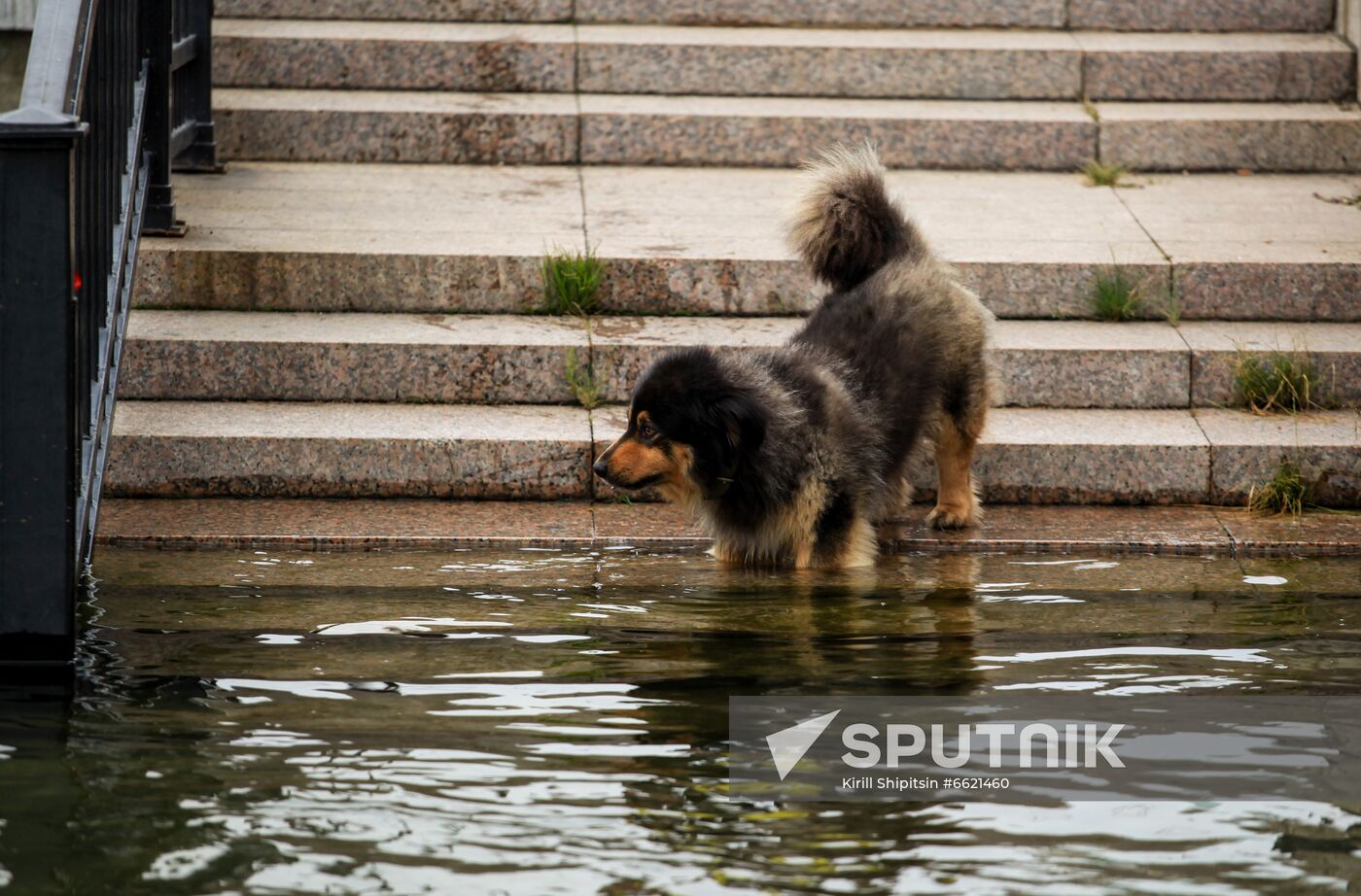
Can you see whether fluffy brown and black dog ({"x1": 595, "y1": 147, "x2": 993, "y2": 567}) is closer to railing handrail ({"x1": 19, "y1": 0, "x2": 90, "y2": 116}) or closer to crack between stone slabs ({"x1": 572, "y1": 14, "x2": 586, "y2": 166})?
railing handrail ({"x1": 19, "y1": 0, "x2": 90, "y2": 116})

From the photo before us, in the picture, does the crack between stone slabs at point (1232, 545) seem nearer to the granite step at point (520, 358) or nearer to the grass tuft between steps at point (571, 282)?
the granite step at point (520, 358)

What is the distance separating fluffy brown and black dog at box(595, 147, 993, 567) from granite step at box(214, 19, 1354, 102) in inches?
120

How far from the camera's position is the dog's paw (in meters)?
6.54

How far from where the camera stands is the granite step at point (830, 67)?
379 inches

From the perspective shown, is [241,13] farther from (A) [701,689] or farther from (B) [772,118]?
(A) [701,689]

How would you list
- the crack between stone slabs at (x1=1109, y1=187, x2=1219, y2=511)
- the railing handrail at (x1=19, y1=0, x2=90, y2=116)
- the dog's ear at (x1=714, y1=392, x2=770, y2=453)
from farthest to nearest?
the crack between stone slabs at (x1=1109, y1=187, x2=1219, y2=511), the dog's ear at (x1=714, y1=392, x2=770, y2=453), the railing handrail at (x1=19, y1=0, x2=90, y2=116)

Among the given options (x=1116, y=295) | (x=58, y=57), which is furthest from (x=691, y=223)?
(x=58, y=57)

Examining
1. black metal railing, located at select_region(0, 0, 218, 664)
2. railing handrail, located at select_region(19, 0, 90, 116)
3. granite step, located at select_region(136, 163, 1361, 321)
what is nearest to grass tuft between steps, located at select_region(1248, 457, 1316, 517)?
granite step, located at select_region(136, 163, 1361, 321)

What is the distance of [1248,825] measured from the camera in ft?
12.9

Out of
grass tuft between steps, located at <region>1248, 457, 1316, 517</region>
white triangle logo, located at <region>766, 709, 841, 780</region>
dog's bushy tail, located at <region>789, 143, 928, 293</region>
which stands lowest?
white triangle logo, located at <region>766, 709, 841, 780</region>

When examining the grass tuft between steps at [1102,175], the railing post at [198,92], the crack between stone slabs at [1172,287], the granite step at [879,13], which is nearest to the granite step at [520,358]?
the crack between stone slabs at [1172,287]

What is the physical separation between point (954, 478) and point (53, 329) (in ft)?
11.3

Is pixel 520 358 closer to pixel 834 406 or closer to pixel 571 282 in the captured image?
pixel 571 282

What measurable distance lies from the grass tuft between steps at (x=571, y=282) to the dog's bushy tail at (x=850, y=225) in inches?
44.4
